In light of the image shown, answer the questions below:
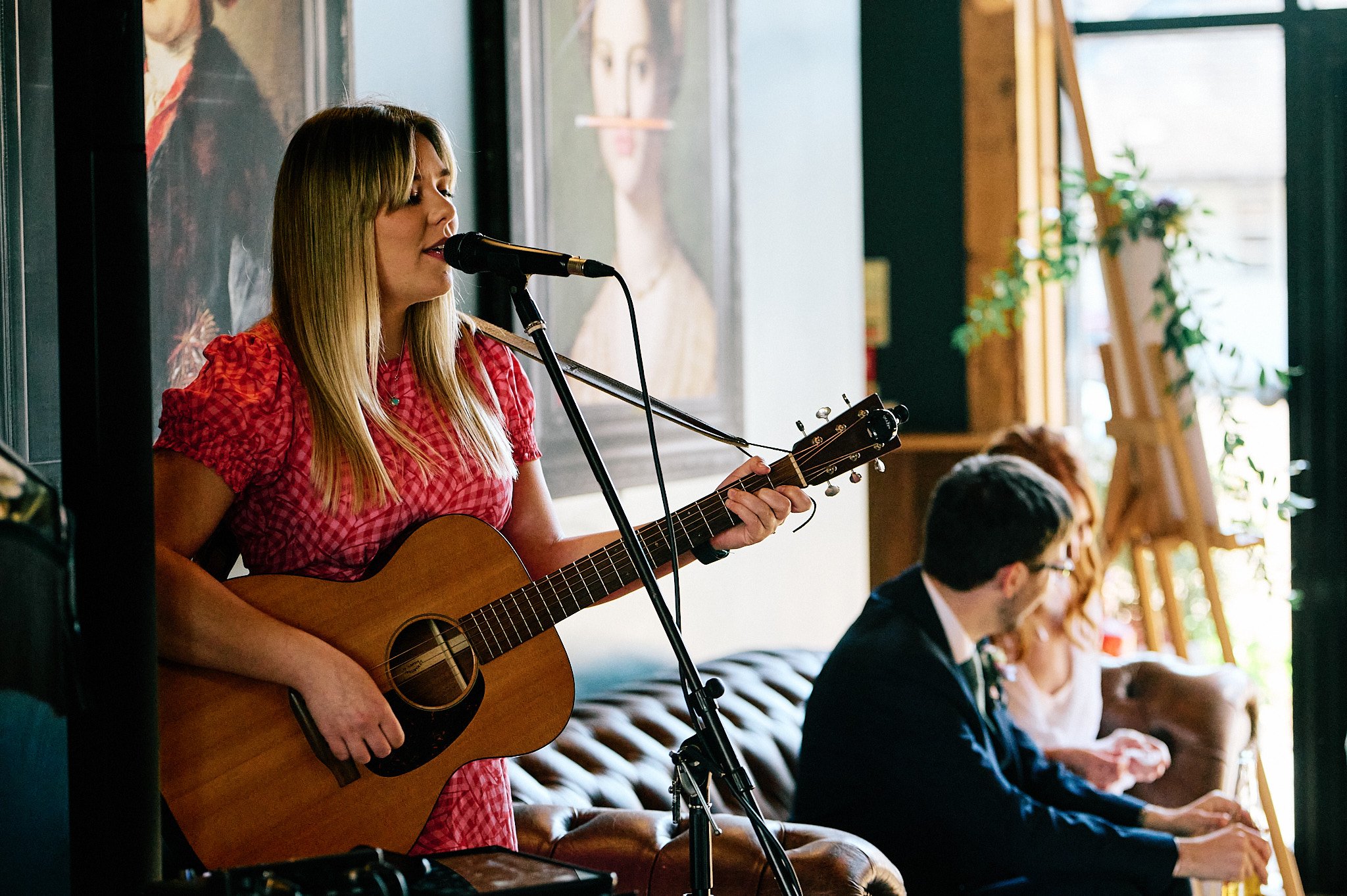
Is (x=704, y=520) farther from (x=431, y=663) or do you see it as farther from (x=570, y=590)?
(x=431, y=663)

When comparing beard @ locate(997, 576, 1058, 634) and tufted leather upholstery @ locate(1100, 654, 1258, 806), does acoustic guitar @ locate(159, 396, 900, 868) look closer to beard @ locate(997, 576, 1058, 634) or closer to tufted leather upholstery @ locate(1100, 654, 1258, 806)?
beard @ locate(997, 576, 1058, 634)

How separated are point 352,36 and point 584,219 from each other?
703 mm

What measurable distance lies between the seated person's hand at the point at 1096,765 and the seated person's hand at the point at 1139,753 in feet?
0.05

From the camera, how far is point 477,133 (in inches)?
105

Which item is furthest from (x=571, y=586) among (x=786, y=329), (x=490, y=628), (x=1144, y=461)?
(x=1144, y=461)

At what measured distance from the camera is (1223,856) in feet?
7.55

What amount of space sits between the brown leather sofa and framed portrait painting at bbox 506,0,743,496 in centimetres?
48

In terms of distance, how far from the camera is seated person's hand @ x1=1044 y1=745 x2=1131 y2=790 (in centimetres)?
275

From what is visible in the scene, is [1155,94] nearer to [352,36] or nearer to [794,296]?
[794,296]

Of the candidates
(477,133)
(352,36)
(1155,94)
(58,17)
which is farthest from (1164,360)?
(58,17)

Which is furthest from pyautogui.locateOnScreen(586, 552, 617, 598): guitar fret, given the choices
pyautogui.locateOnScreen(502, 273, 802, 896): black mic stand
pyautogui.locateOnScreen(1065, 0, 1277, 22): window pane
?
pyautogui.locateOnScreen(1065, 0, 1277, 22): window pane

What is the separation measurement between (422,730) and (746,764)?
1.23 meters

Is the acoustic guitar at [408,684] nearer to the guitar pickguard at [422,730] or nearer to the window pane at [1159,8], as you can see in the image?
the guitar pickguard at [422,730]

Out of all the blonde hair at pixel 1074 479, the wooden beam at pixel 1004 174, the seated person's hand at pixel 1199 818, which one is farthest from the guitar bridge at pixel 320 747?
the wooden beam at pixel 1004 174
